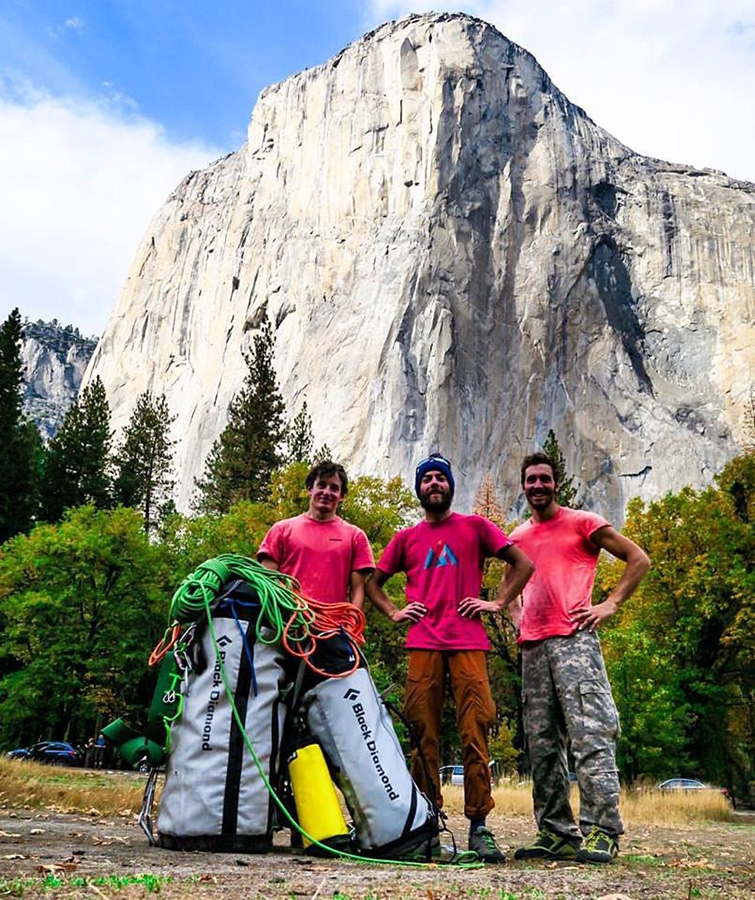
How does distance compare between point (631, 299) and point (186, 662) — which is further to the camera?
point (631, 299)

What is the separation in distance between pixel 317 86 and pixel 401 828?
7734 centimetres

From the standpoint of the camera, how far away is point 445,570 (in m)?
5.19

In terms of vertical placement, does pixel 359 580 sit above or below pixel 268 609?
above

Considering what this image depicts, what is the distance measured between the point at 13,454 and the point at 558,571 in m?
32.5

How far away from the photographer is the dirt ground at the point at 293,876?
2.88 metres

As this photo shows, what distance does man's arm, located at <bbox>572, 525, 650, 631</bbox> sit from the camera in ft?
17.0

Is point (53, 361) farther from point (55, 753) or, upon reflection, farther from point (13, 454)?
point (55, 753)

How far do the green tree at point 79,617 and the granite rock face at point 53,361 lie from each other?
95456 mm

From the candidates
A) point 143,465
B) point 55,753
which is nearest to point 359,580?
point 55,753

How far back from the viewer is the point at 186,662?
4.60 m

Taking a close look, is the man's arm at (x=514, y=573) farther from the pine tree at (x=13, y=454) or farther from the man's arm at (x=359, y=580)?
the pine tree at (x=13, y=454)

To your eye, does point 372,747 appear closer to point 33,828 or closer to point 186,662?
point 186,662

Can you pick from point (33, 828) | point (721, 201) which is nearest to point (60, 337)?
point (721, 201)

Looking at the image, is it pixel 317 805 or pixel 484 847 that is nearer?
pixel 317 805
